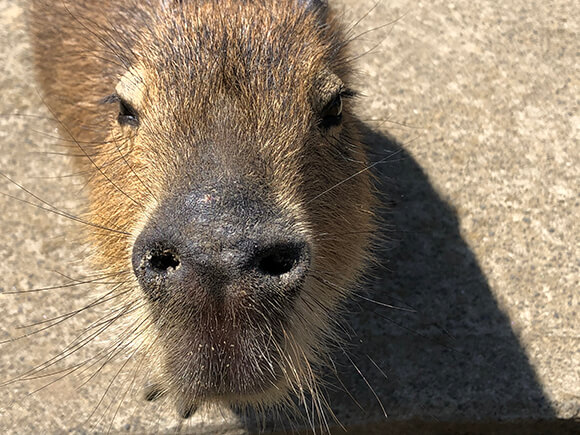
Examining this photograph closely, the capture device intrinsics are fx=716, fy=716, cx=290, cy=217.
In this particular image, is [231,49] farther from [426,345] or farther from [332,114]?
[426,345]

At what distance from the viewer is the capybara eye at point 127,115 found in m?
3.43

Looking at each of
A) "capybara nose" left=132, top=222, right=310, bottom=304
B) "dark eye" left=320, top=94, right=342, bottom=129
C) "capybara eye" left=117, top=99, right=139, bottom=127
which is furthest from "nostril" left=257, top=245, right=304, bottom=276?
"capybara eye" left=117, top=99, right=139, bottom=127

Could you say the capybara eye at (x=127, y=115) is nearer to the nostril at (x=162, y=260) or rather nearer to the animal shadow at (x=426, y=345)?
the nostril at (x=162, y=260)

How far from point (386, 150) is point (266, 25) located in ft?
6.55

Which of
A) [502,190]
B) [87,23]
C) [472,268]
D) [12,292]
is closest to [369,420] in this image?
[472,268]

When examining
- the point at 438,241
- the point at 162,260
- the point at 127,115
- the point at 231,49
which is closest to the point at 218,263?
the point at 162,260

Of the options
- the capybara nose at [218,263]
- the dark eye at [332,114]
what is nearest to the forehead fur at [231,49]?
the dark eye at [332,114]

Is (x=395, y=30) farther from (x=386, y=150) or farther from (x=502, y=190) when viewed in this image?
(x=502, y=190)

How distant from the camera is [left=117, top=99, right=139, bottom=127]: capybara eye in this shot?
3.43 m

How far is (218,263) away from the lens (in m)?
2.61

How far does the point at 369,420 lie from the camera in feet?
13.5

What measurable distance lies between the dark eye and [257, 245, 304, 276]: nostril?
3.26 feet

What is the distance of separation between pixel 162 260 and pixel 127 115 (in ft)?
3.54

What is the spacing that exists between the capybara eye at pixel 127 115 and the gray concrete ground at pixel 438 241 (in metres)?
1.41
